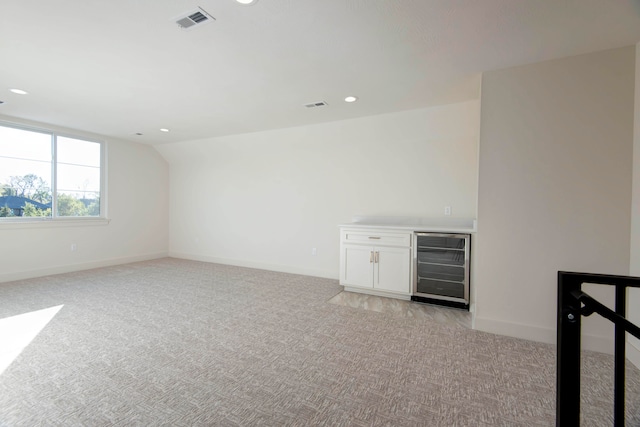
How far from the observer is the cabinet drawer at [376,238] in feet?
12.2

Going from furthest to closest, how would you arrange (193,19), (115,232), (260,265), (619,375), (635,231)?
(115,232) → (260,265) → (635,231) → (193,19) → (619,375)

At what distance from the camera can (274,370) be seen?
6.89ft

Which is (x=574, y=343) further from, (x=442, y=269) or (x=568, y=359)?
(x=442, y=269)

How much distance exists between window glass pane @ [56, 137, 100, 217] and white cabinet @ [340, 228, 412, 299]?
494cm

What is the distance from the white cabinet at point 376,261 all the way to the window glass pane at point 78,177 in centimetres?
494

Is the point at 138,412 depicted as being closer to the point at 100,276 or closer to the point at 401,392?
the point at 401,392

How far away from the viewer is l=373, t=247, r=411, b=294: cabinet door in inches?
145

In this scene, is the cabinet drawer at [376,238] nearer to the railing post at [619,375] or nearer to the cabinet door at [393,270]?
the cabinet door at [393,270]

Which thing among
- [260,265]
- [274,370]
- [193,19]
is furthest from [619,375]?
[260,265]

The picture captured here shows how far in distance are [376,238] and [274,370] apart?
2266 millimetres

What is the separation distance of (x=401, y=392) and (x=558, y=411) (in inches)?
43.9

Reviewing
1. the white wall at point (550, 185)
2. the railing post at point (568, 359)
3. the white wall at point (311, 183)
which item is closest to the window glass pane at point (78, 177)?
the white wall at point (311, 183)

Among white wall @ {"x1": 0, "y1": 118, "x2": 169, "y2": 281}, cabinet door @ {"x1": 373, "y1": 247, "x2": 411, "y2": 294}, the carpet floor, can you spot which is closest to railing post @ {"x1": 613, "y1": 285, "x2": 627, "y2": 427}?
the carpet floor

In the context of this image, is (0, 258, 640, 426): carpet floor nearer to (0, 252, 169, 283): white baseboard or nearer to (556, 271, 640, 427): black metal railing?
(556, 271, 640, 427): black metal railing
